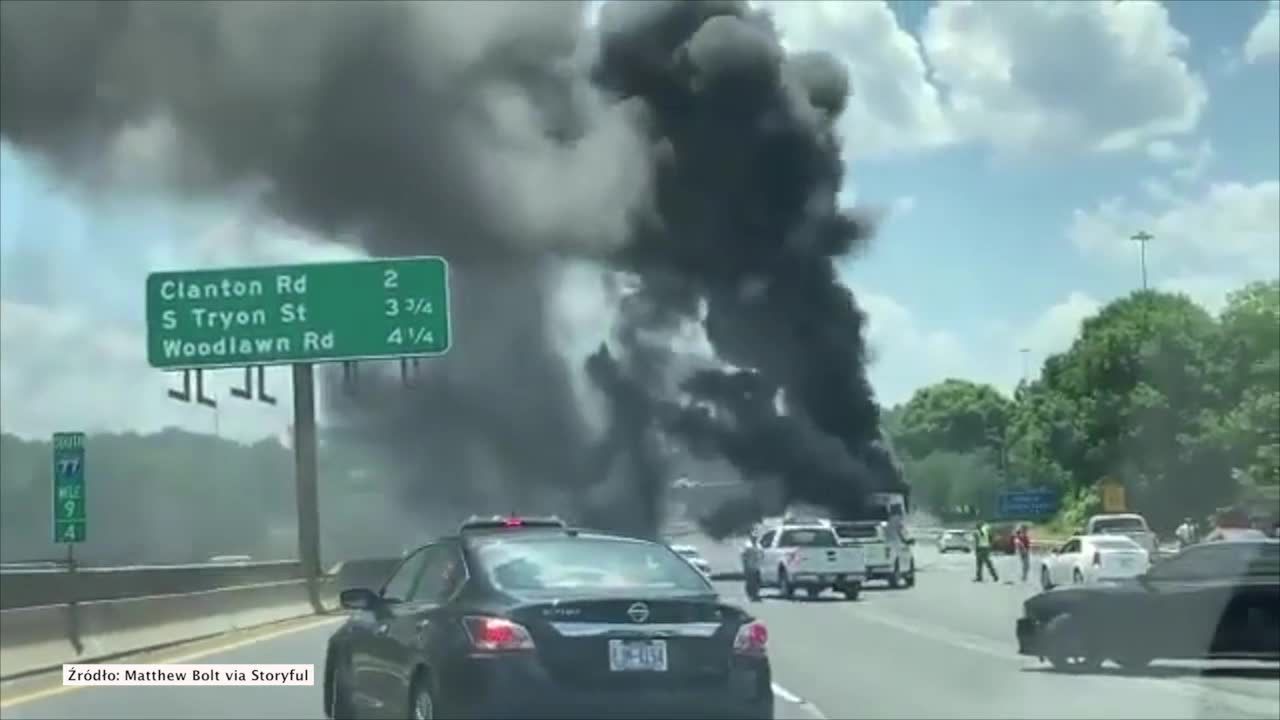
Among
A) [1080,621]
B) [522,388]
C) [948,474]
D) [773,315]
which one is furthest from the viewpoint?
[948,474]

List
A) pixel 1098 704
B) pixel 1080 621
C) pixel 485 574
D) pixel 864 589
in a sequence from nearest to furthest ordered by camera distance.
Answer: pixel 485 574 → pixel 1098 704 → pixel 1080 621 → pixel 864 589

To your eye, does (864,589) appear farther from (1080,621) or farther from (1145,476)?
(1145,476)

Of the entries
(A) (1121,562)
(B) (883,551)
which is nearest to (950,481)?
(B) (883,551)

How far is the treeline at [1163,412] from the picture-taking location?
72875 millimetres

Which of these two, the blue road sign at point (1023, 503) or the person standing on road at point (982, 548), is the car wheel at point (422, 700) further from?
the blue road sign at point (1023, 503)

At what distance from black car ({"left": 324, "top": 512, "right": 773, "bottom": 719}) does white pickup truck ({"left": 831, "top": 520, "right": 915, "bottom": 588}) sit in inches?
1266

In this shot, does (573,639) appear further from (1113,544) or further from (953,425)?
(953,425)

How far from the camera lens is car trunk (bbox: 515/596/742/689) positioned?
9.84 metres

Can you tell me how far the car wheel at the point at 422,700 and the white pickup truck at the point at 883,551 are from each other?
32.4m

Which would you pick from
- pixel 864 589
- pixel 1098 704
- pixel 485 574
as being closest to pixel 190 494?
pixel 864 589

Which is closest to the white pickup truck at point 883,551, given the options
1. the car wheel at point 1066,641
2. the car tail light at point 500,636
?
the car wheel at point 1066,641

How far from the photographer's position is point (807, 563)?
4025 centimetres

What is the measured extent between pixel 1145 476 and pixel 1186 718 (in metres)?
68.6

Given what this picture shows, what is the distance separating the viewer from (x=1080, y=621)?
1978cm
